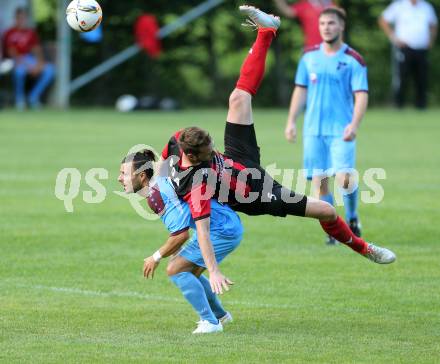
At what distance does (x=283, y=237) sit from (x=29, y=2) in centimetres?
2203

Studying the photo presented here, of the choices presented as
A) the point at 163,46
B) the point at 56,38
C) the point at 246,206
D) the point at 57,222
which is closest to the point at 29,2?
the point at 56,38

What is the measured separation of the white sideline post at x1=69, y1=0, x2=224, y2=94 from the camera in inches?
1259

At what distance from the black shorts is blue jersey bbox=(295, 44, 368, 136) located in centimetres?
324

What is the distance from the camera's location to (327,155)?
37.6 ft

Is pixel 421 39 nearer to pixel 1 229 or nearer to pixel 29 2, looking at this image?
pixel 29 2

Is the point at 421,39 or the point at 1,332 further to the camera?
the point at 421,39

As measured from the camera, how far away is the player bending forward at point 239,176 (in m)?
7.23

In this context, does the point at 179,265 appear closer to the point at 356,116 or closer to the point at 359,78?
the point at 356,116

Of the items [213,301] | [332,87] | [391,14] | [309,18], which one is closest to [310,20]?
[309,18]

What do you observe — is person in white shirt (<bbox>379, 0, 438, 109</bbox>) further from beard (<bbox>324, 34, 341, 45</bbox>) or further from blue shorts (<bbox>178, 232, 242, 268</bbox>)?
blue shorts (<bbox>178, 232, 242, 268</bbox>)

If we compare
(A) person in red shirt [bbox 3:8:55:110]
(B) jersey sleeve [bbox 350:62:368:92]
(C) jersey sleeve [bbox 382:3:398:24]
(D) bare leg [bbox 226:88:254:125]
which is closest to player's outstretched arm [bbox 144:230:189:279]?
(D) bare leg [bbox 226:88:254:125]

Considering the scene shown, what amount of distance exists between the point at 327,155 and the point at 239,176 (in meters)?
3.74

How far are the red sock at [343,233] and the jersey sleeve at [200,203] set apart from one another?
1.35 meters

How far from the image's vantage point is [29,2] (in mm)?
32250
